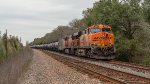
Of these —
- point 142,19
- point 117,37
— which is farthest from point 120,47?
point 142,19

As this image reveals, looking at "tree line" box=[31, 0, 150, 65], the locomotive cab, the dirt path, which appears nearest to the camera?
the dirt path

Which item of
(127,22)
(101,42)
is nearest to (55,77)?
(101,42)

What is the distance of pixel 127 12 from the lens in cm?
4034

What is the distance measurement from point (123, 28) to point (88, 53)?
9187 millimetres

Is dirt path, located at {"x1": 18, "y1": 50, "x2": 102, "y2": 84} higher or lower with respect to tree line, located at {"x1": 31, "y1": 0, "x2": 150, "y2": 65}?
lower

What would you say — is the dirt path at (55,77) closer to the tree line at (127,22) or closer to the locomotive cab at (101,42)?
the locomotive cab at (101,42)

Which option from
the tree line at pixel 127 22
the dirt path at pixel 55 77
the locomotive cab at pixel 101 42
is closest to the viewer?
the dirt path at pixel 55 77

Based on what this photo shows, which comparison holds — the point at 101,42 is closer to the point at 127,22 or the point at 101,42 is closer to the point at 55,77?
the point at 127,22

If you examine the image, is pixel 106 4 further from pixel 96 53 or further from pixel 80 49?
pixel 96 53

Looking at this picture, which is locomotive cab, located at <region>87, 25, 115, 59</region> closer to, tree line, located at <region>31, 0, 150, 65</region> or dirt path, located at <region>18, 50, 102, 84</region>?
tree line, located at <region>31, 0, 150, 65</region>

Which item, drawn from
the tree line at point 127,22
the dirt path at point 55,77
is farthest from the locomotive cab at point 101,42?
the dirt path at point 55,77

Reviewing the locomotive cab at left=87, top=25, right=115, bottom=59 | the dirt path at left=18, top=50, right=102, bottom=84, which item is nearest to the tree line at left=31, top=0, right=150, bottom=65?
the locomotive cab at left=87, top=25, right=115, bottom=59

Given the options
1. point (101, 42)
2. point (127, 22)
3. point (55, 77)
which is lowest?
point (55, 77)

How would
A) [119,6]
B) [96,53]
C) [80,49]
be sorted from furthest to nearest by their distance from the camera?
[119,6] < [80,49] < [96,53]
